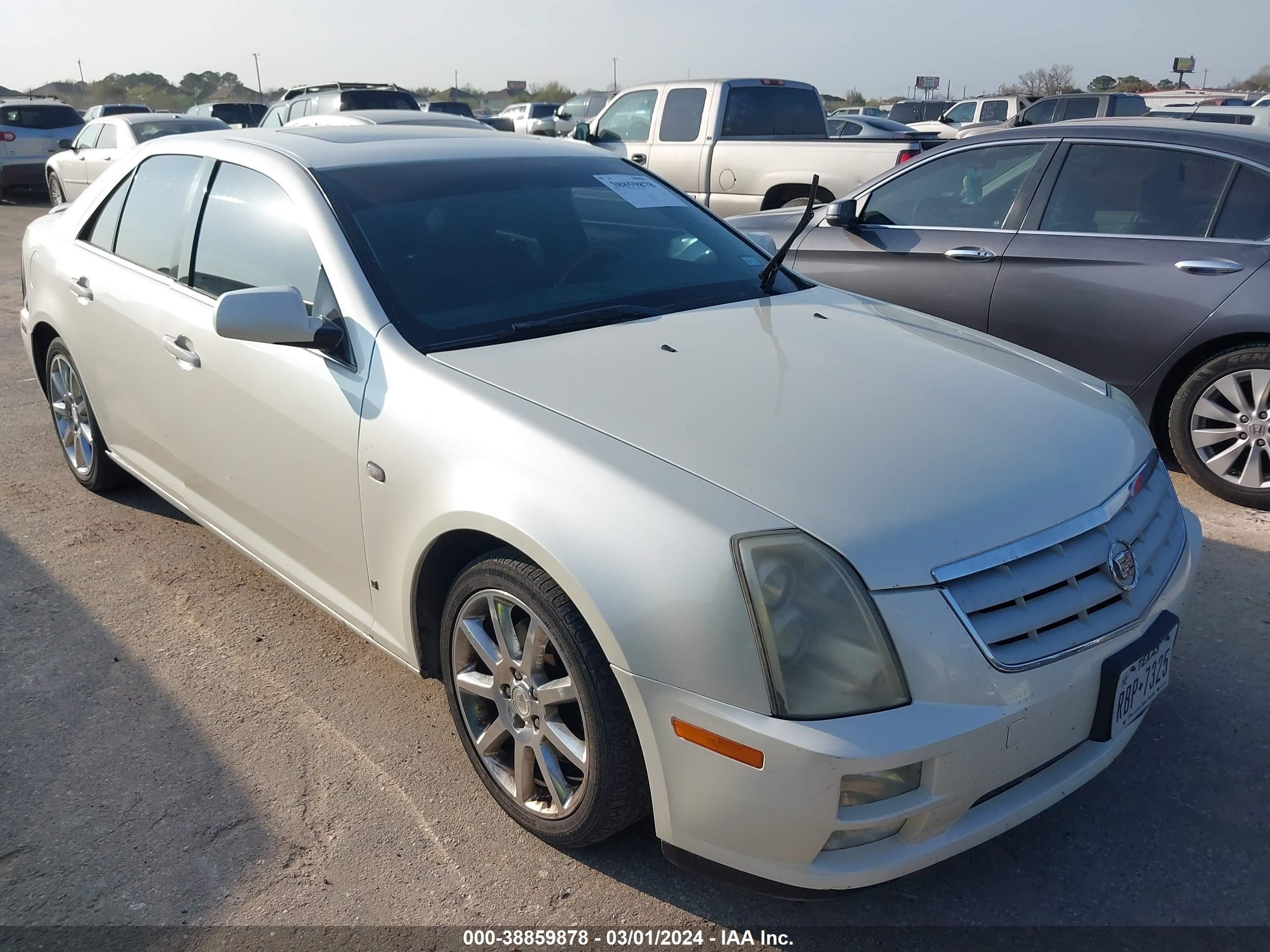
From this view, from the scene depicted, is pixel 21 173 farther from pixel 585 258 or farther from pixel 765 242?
pixel 585 258

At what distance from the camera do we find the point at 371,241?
3.04 metres

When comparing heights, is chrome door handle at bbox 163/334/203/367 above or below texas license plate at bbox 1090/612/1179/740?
above

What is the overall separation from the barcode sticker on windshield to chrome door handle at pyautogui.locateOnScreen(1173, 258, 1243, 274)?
229 cm

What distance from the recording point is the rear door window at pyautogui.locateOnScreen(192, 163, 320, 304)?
3.15 meters

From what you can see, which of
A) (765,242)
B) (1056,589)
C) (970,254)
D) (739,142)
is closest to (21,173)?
(739,142)

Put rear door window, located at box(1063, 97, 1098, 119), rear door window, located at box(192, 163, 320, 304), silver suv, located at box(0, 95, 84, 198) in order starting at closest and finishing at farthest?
rear door window, located at box(192, 163, 320, 304) < rear door window, located at box(1063, 97, 1098, 119) < silver suv, located at box(0, 95, 84, 198)

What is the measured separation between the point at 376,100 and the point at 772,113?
25.8ft

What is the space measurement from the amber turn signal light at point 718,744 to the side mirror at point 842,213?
13.3ft

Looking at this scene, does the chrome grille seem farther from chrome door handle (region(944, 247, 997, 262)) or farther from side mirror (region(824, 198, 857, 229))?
side mirror (region(824, 198, 857, 229))

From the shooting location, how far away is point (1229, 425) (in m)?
4.52

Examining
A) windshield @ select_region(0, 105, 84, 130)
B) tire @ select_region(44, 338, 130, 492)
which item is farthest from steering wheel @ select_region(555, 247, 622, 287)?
windshield @ select_region(0, 105, 84, 130)

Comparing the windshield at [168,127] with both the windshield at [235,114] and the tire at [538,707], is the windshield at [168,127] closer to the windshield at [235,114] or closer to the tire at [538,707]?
the windshield at [235,114]

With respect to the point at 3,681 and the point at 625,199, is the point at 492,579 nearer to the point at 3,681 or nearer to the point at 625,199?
the point at 625,199

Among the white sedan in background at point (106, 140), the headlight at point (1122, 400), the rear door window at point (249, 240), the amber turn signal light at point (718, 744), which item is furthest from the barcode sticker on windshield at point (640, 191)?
the white sedan in background at point (106, 140)
